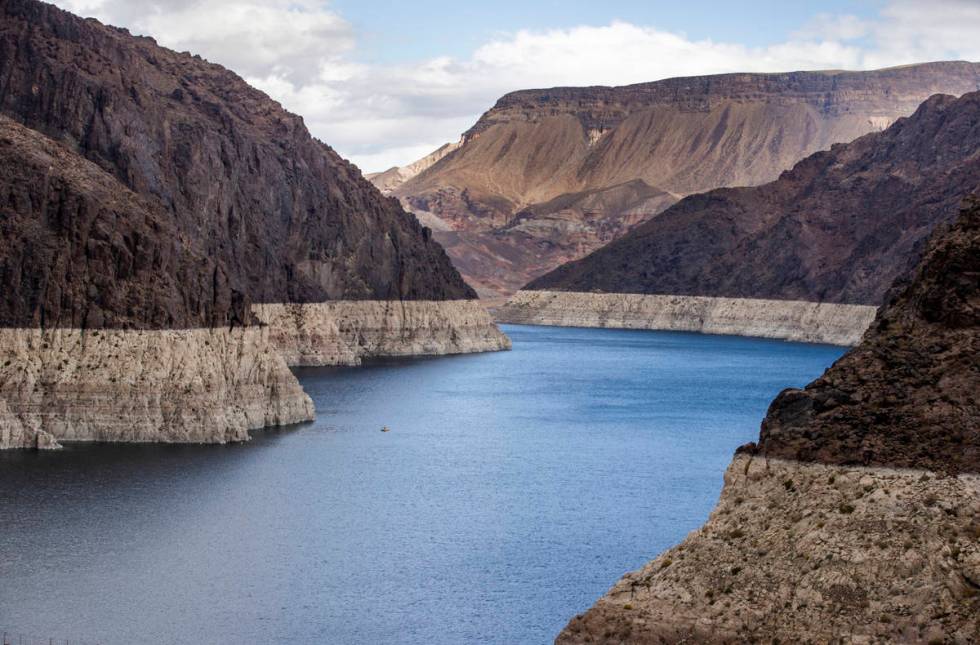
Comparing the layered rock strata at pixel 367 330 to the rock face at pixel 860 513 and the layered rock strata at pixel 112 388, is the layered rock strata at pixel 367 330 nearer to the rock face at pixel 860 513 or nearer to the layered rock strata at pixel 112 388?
the layered rock strata at pixel 112 388

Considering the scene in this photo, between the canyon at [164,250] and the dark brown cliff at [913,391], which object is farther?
the canyon at [164,250]

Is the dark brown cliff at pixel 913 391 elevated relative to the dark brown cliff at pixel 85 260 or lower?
lower

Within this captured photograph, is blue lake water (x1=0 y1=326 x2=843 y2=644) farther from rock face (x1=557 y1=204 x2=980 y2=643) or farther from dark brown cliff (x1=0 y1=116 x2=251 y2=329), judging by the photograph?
rock face (x1=557 y1=204 x2=980 y2=643)

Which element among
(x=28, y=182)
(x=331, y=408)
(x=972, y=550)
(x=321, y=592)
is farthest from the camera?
(x=331, y=408)

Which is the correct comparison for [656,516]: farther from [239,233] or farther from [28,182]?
[239,233]

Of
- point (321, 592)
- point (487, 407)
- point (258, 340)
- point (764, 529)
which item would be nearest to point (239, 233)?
point (487, 407)

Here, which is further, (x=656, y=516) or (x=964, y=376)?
(x=656, y=516)

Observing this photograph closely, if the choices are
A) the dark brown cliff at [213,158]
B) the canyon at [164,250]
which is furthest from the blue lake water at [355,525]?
the dark brown cliff at [213,158]
